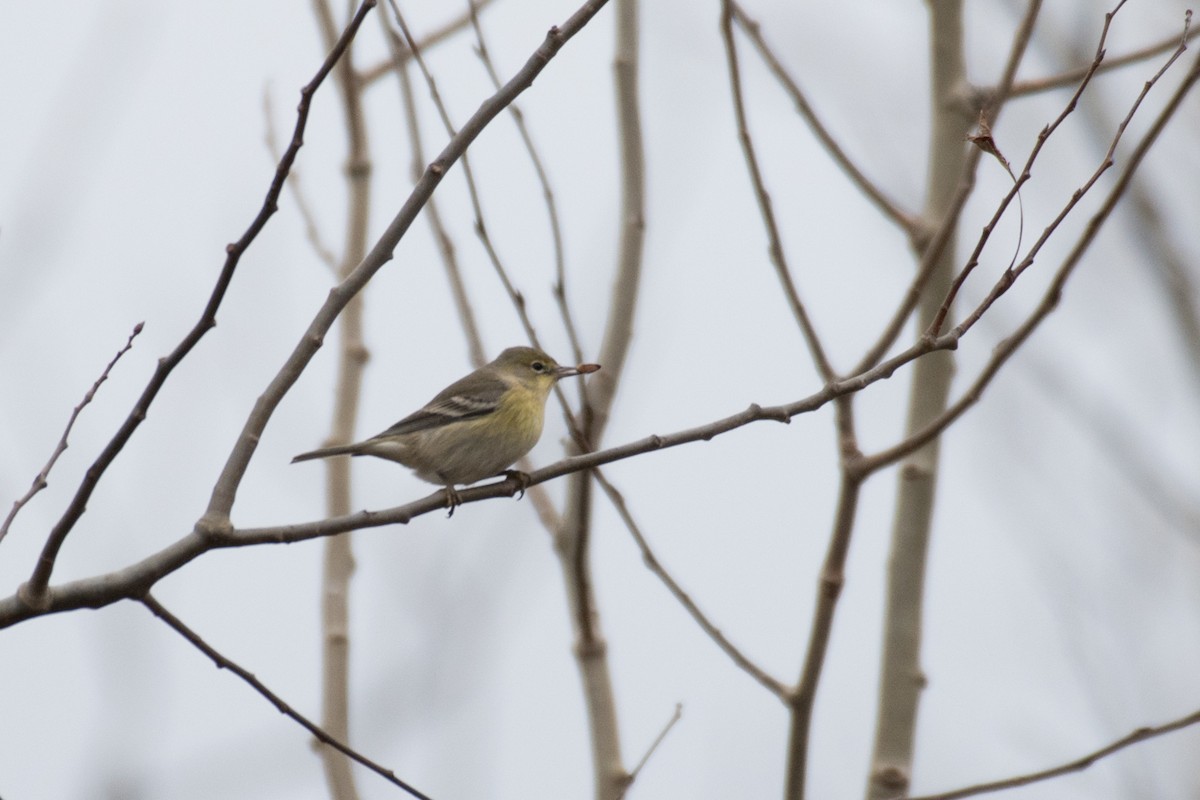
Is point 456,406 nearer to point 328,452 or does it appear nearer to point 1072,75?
point 328,452

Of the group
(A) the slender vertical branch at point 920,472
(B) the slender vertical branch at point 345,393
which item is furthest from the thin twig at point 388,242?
(B) the slender vertical branch at point 345,393

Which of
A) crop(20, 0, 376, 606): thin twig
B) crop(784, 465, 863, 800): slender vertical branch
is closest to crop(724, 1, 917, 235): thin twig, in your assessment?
crop(784, 465, 863, 800): slender vertical branch

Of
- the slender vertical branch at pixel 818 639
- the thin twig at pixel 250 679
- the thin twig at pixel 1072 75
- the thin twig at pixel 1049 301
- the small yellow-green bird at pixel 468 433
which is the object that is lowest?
the thin twig at pixel 250 679

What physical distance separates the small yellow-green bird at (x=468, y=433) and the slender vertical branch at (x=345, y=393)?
198 mm

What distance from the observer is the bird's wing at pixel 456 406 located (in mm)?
5180

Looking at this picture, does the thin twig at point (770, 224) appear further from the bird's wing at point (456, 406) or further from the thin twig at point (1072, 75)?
the bird's wing at point (456, 406)

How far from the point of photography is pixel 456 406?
533cm

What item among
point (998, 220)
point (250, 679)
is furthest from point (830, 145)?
point (250, 679)

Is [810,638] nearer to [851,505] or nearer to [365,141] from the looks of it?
[851,505]

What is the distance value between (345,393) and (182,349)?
230 centimetres

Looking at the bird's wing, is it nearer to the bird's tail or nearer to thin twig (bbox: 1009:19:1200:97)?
the bird's tail

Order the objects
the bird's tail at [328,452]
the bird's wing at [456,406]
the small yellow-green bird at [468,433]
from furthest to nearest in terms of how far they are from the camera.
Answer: the bird's wing at [456,406]
the small yellow-green bird at [468,433]
the bird's tail at [328,452]

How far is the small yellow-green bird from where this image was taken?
4.96m

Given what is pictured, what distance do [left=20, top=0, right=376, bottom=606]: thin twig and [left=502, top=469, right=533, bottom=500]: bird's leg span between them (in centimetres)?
89
